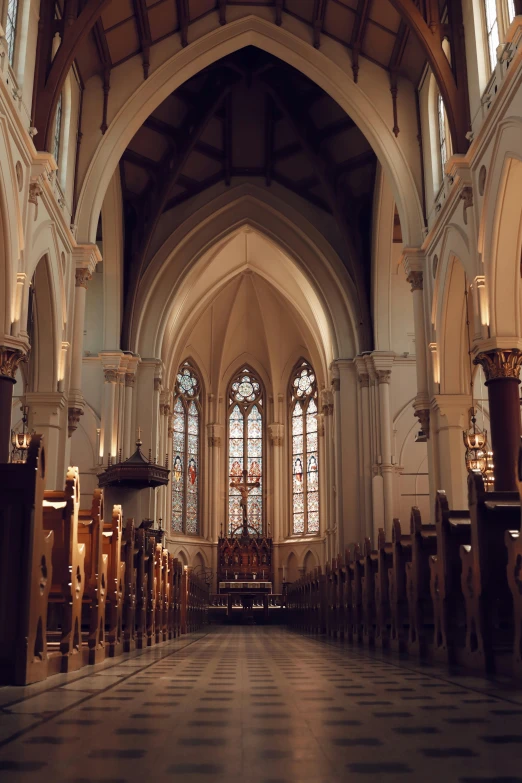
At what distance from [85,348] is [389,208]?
8.92 metres

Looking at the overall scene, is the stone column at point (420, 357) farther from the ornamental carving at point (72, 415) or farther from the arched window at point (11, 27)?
the arched window at point (11, 27)

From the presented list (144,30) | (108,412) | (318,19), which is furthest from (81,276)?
(318,19)

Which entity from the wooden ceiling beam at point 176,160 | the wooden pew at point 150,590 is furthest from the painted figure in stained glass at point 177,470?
A: the wooden pew at point 150,590

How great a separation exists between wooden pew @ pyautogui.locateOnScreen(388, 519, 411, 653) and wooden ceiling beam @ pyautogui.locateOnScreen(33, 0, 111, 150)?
8315 millimetres

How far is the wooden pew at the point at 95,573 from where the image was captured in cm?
707

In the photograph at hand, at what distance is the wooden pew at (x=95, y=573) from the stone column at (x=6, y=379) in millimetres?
4301

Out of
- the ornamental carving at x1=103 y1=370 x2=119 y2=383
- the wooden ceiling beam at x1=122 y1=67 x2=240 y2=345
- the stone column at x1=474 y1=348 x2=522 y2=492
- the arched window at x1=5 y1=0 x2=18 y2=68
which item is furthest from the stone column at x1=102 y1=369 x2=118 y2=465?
the stone column at x1=474 y1=348 x2=522 y2=492

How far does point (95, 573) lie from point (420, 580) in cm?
292

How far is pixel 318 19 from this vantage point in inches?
661

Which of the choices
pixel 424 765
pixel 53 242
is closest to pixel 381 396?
pixel 53 242

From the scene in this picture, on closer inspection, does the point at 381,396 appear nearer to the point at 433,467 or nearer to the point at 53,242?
the point at 433,467

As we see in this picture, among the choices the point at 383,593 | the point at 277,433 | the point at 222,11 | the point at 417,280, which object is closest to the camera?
the point at 383,593

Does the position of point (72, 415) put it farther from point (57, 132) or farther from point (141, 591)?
point (141, 591)

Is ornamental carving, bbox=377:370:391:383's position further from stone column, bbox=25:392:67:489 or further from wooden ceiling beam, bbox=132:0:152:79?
stone column, bbox=25:392:67:489
